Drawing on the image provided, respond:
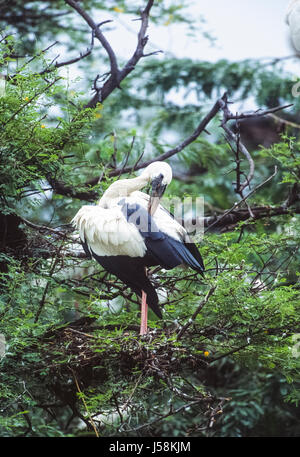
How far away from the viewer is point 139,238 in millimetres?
3967

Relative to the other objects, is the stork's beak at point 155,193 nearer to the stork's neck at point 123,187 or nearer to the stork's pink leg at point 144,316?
the stork's neck at point 123,187

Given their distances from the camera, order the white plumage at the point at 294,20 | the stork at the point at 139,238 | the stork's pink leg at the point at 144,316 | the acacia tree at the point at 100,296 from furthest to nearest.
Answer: the white plumage at the point at 294,20 → the stork's pink leg at the point at 144,316 → the stork at the point at 139,238 → the acacia tree at the point at 100,296

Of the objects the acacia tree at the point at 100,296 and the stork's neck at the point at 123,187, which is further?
the stork's neck at the point at 123,187

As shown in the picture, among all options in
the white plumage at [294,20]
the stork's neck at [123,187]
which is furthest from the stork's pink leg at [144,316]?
the white plumage at [294,20]

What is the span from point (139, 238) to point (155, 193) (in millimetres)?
371

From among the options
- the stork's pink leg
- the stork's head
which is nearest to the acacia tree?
the stork's pink leg

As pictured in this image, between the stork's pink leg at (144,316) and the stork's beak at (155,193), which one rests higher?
the stork's beak at (155,193)

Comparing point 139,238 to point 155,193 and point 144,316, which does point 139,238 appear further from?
Result: point 144,316

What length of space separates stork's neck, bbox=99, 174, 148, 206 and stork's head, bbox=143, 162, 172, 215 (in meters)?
0.10

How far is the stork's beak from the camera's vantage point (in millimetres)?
4148

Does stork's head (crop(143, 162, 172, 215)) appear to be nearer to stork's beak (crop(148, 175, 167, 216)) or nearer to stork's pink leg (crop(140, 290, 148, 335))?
stork's beak (crop(148, 175, 167, 216))

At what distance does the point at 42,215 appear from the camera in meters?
5.87

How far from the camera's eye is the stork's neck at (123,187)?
434 cm

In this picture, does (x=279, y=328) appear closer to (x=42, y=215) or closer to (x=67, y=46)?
(x=42, y=215)
